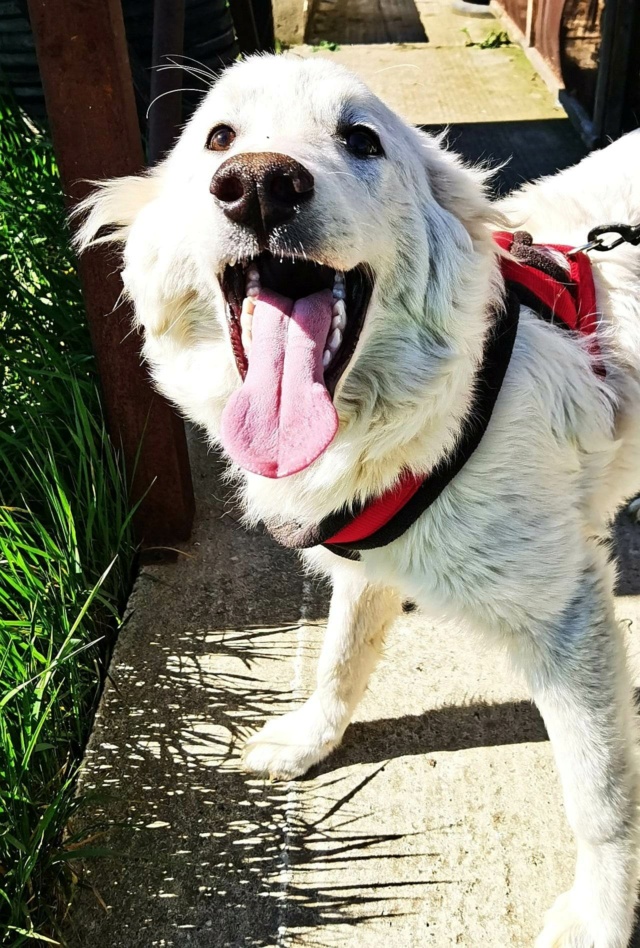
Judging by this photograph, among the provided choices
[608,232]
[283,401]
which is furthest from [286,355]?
[608,232]

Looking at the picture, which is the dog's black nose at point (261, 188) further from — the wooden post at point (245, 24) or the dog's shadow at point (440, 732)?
the wooden post at point (245, 24)

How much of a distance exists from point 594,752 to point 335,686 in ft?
2.73

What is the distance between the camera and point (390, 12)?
9.55 meters

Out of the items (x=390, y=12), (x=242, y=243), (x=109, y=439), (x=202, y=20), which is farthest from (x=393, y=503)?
(x=390, y=12)

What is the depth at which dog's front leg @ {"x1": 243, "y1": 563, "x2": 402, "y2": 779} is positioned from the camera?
257cm

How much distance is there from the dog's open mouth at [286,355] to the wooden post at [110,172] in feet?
3.51

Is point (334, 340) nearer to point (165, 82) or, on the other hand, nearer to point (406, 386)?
point (406, 386)

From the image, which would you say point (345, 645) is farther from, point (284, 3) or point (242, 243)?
point (284, 3)

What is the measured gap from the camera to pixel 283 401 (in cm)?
178

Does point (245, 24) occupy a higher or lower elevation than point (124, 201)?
lower

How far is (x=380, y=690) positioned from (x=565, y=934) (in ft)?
3.07

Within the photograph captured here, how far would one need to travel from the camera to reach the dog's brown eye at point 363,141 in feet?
6.41

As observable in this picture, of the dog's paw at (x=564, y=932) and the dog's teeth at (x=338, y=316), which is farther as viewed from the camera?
the dog's paw at (x=564, y=932)

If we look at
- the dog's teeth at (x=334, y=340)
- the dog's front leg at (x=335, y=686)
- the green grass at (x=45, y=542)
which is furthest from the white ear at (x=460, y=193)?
the green grass at (x=45, y=542)
